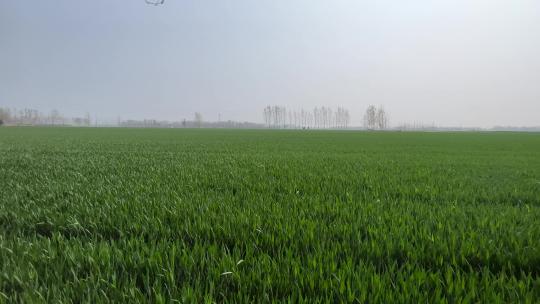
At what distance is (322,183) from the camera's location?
270 inches

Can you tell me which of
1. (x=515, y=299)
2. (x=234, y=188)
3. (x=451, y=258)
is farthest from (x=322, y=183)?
(x=515, y=299)

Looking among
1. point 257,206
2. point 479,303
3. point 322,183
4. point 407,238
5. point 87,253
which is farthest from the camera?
point 322,183

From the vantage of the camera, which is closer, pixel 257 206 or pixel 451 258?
pixel 451 258

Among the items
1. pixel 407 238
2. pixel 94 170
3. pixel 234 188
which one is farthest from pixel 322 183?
pixel 94 170

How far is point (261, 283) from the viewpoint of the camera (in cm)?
218

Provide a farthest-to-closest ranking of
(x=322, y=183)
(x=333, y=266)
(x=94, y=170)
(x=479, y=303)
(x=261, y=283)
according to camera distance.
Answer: (x=94, y=170)
(x=322, y=183)
(x=333, y=266)
(x=261, y=283)
(x=479, y=303)

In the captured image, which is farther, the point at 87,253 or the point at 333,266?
the point at 87,253

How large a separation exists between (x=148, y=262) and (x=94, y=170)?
8.00 m

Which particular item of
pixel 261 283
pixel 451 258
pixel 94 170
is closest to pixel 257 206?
pixel 261 283

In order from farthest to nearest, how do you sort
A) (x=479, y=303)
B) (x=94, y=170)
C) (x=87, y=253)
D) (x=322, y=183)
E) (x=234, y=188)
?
1. (x=94, y=170)
2. (x=322, y=183)
3. (x=234, y=188)
4. (x=87, y=253)
5. (x=479, y=303)

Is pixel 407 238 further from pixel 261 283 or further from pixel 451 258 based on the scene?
pixel 261 283

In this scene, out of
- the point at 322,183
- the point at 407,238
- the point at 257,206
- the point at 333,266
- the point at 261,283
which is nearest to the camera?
the point at 261,283

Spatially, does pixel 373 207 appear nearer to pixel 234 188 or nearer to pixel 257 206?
pixel 257 206

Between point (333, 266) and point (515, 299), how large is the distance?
4.41 feet
